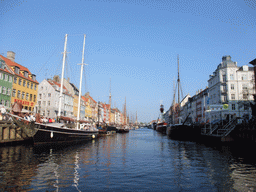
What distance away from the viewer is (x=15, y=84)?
55281 millimetres

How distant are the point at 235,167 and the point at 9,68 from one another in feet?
179

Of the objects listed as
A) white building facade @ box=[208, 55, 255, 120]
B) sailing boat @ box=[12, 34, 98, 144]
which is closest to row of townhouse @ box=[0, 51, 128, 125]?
sailing boat @ box=[12, 34, 98, 144]

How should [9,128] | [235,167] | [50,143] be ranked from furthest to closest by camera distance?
[50,143] < [9,128] < [235,167]

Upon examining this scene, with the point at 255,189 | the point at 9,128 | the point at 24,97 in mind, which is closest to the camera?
the point at 255,189

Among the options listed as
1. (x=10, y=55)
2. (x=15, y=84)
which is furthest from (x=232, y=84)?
(x=10, y=55)

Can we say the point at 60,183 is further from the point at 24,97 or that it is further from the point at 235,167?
the point at 24,97

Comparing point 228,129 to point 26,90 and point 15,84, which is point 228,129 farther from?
point 26,90

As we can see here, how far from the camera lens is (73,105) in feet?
314

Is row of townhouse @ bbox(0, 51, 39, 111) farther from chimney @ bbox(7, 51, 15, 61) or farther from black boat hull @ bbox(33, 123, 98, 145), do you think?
black boat hull @ bbox(33, 123, 98, 145)

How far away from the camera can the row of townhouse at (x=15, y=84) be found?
167ft

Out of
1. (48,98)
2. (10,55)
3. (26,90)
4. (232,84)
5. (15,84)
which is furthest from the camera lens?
(48,98)

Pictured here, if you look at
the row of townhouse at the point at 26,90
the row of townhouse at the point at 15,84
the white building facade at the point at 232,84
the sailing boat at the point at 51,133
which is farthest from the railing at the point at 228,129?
the row of townhouse at the point at 15,84

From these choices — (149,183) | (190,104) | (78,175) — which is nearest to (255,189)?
(149,183)

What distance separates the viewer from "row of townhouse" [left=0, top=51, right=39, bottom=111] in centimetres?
5088
